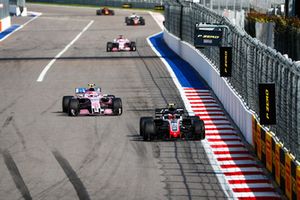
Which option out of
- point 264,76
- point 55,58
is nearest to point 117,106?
point 264,76

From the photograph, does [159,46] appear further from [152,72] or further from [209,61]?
[209,61]

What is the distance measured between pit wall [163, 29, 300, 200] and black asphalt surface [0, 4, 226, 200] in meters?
1.39

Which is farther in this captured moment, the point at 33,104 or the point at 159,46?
the point at 159,46

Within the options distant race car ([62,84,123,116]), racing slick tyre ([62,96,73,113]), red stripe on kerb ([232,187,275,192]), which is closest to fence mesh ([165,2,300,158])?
red stripe on kerb ([232,187,275,192])

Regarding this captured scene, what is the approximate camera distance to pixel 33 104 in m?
33.1

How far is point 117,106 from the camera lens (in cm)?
2969

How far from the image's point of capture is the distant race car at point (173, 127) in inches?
989

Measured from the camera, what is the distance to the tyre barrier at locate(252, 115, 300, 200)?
18.0 metres

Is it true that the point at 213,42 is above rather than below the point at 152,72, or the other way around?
above

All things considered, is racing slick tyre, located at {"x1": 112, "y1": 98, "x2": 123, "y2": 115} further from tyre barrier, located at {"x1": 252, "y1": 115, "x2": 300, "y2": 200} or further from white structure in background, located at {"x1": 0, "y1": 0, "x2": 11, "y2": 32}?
white structure in background, located at {"x1": 0, "y1": 0, "x2": 11, "y2": 32}

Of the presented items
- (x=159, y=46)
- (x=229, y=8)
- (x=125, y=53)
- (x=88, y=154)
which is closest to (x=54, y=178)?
(x=88, y=154)

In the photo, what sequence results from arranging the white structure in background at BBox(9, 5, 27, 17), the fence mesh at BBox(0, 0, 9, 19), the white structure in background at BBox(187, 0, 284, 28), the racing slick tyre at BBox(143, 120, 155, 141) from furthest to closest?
the white structure in background at BBox(9, 5, 27, 17) → the fence mesh at BBox(0, 0, 9, 19) → the white structure in background at BBox(187, 0, 284, 28) → the racing slick tyre at BBox(143, 120, 155, 141)

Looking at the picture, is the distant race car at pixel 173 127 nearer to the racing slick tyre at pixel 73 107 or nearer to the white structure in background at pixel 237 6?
the racing slick tyre at pixel 73 107

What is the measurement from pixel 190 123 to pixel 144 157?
2.24 m
